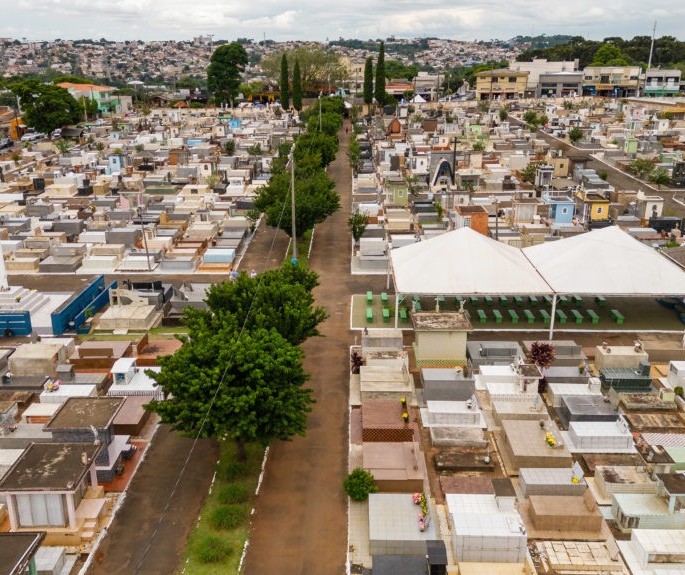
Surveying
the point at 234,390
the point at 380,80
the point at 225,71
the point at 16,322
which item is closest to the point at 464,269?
the point at 234,390

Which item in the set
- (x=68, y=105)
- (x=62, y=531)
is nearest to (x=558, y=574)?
(x=62, y=531)

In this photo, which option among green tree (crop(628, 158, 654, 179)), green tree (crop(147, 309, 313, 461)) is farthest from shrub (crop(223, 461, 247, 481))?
green tree (crop(628, 158, 654, 179))

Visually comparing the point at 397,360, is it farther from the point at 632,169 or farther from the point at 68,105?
the point at 68,105

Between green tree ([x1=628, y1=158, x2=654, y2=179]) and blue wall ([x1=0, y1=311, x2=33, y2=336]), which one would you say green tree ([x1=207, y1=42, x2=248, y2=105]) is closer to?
green tree ([x1=628, y1=158, x2=654, y2=179])

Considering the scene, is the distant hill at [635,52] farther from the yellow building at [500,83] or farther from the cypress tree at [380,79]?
the cypress tree at [380,79]

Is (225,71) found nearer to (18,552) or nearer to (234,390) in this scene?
(234,390)

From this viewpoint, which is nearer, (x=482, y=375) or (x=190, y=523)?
(x=190, y=523)
